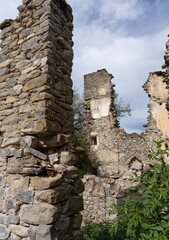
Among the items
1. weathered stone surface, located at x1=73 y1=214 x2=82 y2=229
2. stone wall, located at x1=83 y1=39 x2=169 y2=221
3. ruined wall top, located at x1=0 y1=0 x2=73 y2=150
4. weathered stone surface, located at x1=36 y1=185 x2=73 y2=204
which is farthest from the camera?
stone wall, located at x1=83 y1=39 x2=169 y2=221

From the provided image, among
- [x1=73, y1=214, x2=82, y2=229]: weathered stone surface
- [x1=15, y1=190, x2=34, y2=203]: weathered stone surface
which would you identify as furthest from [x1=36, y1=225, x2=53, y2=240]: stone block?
[x1=73, y1=214, x2=82, y2=229]: weathered stone surface

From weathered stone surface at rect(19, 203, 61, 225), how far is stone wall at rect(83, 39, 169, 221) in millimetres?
7110

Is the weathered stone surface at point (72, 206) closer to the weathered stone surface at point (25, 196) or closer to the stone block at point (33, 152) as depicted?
the weathered stone surface at point (25, 196)

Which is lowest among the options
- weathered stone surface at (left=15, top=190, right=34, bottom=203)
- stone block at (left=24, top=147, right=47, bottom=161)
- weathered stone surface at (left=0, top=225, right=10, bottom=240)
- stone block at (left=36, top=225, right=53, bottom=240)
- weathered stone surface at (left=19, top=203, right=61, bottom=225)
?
weathered stone surface at (left=0, top=225, right=10, bottom=240)

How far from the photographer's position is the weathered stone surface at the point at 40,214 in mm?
1859

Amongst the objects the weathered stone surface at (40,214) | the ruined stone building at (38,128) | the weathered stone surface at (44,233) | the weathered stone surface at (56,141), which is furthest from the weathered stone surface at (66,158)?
the weathered stone surface at (44,233)

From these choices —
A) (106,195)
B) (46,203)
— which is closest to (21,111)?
(46,203)

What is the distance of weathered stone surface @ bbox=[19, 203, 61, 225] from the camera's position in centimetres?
186

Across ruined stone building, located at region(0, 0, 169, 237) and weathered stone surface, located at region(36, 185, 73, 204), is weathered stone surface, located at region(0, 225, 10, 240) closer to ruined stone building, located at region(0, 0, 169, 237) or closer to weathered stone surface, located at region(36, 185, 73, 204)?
ruined stone building, located at region(0, 0, 169, 237)

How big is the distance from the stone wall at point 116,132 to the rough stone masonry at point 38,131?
6881 millimetres

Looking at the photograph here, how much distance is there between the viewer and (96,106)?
11.0 meters

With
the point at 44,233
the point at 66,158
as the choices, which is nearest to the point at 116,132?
the point at 66,158

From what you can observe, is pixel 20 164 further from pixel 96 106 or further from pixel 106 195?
pixel 96 106

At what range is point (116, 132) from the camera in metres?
10.3
